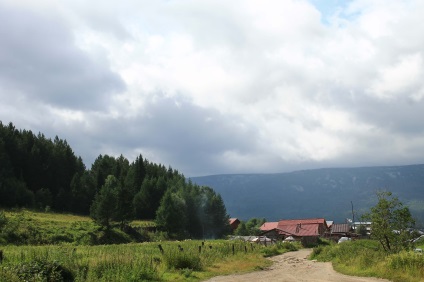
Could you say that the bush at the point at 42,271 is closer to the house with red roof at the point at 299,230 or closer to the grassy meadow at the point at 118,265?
the grassy meadow at the point at 118,265

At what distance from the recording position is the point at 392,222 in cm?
2802

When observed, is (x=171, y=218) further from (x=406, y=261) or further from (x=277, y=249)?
(x=406, y=261)

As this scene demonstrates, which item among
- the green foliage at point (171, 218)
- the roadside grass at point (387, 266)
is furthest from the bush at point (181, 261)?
the green foliage at point (171, 218)

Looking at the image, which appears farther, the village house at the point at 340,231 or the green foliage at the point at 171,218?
the village house at the point at 340,231

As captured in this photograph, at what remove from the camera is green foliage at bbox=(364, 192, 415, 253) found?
90.8ft

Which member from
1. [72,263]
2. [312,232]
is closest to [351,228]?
[312,232]

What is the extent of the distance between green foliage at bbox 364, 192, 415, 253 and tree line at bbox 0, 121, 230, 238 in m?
53.3

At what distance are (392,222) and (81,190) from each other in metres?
84.2

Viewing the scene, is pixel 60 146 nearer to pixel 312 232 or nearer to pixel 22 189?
pixel 22 189

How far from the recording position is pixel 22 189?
8475cm

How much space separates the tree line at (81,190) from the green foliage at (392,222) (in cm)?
5327

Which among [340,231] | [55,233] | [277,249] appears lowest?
[340,231]

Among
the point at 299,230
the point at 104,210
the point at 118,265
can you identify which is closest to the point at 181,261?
the point at 118,265

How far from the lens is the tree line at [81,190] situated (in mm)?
82875
